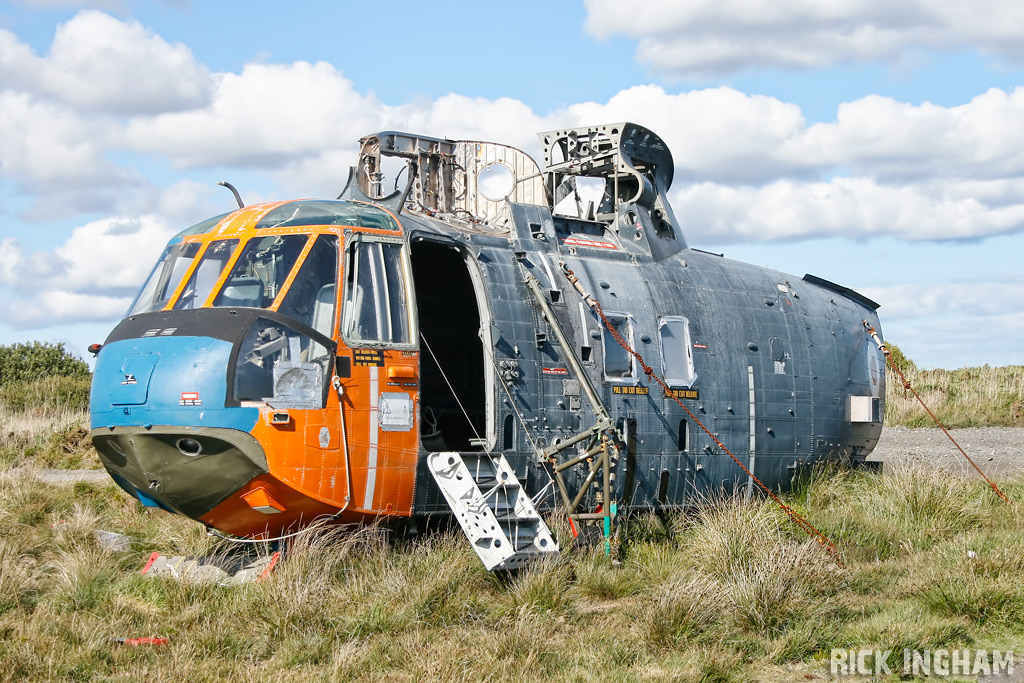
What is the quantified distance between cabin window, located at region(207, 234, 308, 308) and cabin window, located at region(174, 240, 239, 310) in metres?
0.17

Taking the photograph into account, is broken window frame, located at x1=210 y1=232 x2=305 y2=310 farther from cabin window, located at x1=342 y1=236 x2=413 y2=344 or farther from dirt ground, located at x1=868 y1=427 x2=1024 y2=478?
dirt ground, located at x1=868 y1=427 x2=1024 y2=478

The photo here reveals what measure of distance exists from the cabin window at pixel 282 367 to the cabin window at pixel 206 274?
923 mm

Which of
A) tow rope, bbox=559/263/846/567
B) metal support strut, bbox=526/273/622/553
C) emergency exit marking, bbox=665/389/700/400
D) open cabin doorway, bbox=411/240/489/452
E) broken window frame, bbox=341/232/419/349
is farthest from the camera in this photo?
open cabin doorway, bbox=411/240/489/452

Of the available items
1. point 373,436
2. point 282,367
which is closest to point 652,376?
point 373,436

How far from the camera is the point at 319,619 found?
8117 millimetres

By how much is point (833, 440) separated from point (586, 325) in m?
4.63

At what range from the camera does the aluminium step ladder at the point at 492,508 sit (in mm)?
9383

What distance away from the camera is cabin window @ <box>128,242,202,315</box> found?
10.1m

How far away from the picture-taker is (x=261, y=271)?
32.1ft

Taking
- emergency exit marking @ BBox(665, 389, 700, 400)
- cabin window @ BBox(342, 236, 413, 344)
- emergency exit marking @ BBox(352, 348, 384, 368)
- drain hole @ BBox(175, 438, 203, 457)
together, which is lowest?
drain hole @ BBox(175, 438, 203, 457)

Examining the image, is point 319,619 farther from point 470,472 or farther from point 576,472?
point 576,472

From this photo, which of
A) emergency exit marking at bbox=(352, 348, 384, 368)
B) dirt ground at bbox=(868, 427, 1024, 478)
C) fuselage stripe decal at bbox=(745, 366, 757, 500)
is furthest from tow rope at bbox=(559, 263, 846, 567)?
dirt ground at bbox=(868, 427, 1024, 478)

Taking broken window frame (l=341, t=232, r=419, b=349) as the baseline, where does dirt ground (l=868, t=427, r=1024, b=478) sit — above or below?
below

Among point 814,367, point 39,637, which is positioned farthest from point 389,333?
point 814,367
